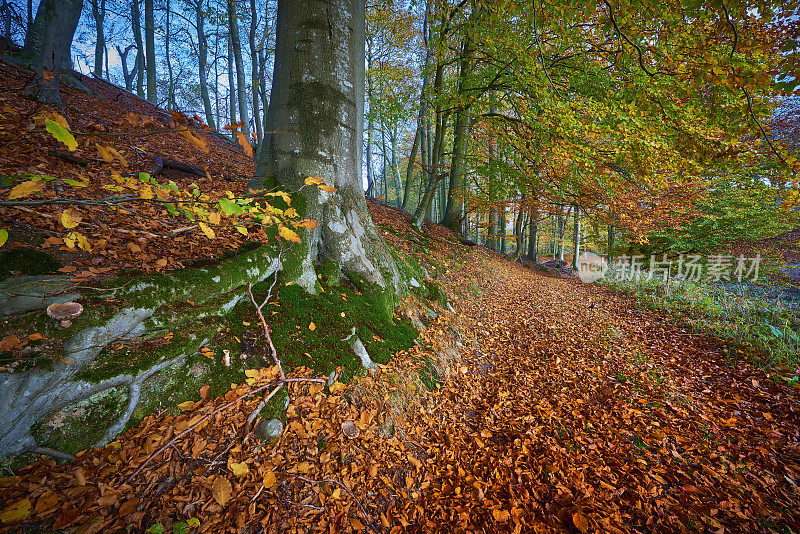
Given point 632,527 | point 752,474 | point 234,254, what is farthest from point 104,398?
point 752,474

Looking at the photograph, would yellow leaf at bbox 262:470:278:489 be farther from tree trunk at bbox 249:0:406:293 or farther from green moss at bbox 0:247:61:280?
green moss at bbox 0:247:61:280

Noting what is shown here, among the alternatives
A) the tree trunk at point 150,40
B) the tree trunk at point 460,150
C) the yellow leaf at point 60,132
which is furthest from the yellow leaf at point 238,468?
the tree trunk at point 150,40

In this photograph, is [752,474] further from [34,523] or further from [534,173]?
[534,173]

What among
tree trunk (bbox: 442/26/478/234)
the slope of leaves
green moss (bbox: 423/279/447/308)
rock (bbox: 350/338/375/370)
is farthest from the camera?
tree trunk (bbox: 442/26/478/234)

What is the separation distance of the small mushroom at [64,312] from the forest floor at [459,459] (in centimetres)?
74

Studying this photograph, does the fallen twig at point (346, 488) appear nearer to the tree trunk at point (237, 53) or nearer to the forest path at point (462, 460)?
the forest path at point (462, 460)

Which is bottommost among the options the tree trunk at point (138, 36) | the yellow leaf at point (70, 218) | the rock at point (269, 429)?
the rock at point (269, 429)

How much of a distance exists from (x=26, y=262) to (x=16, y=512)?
1.72 meters

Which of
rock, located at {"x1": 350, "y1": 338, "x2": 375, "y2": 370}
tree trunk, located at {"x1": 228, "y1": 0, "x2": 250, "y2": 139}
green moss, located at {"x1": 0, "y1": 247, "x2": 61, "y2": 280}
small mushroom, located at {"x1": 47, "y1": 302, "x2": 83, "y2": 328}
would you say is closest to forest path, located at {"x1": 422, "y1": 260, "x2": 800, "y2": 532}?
rock, located at {"x1": 350, "y1": 338, "x2": 375, "y2": 370}

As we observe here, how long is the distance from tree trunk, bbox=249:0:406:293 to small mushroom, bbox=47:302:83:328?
5.13 ft

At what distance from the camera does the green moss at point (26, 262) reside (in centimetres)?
192

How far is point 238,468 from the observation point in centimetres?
169

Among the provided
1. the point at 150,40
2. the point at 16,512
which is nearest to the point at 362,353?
the point at 16,512

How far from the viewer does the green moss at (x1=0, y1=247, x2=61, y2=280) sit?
1.92 meters
